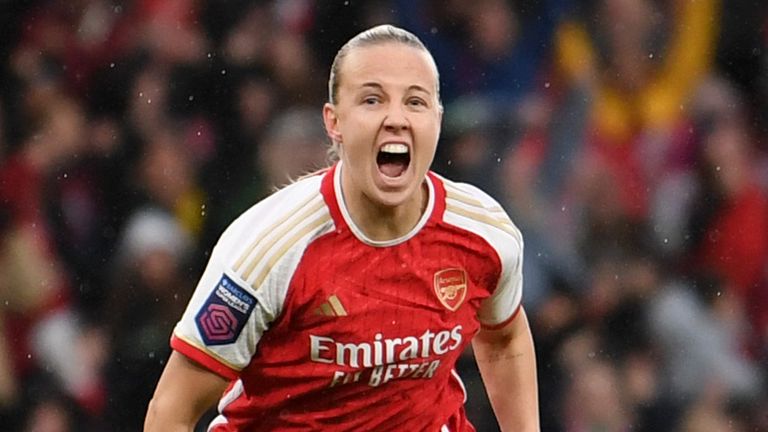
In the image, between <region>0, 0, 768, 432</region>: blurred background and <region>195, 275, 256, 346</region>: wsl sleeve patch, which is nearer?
<region>195, 275, 256, 346</region>: wsl sleeve patch

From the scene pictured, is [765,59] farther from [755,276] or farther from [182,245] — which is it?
[182,245]

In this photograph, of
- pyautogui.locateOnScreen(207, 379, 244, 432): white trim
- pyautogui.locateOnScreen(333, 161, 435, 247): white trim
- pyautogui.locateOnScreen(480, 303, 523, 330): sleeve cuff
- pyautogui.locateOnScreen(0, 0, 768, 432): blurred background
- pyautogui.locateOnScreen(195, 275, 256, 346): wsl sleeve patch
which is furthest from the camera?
pyautogui.locateOnScreen(0, 0, 768, 432): blurred background

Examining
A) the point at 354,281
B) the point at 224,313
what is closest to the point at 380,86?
the point at 354,281

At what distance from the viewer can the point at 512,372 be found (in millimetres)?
3477

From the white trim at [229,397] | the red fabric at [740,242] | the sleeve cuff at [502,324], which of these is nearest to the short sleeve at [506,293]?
the sleeve cuff at [502,324]

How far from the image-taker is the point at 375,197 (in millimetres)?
3031

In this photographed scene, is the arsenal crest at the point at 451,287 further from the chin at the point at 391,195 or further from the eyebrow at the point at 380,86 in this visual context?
the eyebrow at the point at 380,86

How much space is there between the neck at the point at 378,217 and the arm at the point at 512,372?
0.46 meters

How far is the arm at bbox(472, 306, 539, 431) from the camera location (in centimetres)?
346

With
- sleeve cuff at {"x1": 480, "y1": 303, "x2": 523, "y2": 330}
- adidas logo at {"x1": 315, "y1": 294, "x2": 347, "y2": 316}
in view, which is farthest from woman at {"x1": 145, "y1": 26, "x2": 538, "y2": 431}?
sleeve cuff at {"x1": 480, "y1": 303, "x2": 523, "y2": 330}

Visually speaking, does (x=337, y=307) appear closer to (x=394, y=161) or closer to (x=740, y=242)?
(x=394, y=161)

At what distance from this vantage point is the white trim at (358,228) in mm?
3055

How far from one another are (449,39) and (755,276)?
1.37 metres

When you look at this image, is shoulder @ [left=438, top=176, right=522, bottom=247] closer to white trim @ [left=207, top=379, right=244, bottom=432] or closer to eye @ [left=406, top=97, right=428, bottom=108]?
eye @ [left=406, top=97, right=428, bottom=108]
